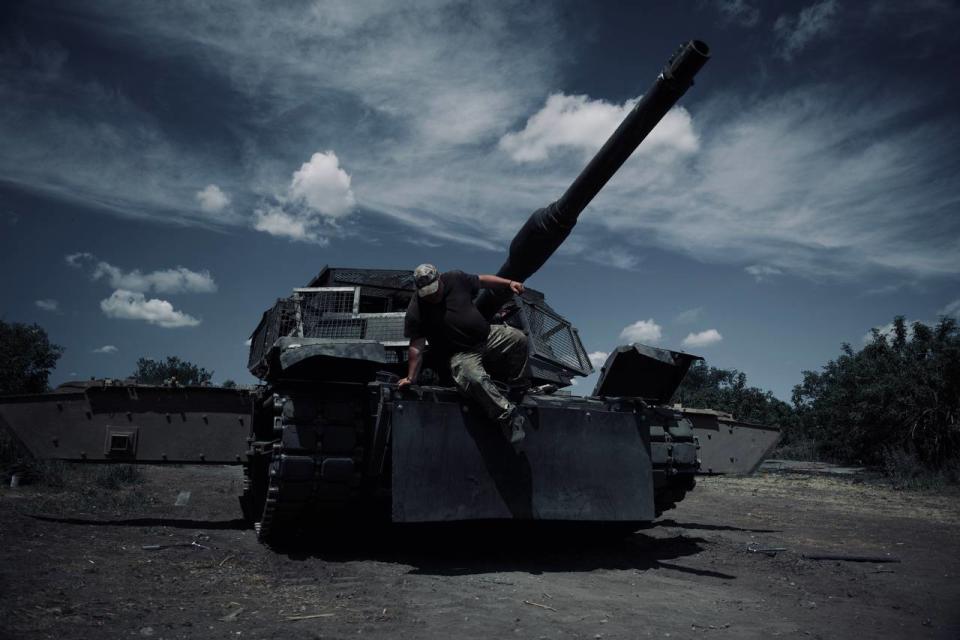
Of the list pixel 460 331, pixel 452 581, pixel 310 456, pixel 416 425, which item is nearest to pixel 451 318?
pixel 460 331

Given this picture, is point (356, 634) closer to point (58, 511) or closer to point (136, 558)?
point (136, 558)

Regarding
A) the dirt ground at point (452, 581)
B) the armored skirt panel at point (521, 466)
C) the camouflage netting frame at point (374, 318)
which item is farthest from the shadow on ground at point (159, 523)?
the armored skirt panel at point (521, 466)

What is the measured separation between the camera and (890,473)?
45.6 feet

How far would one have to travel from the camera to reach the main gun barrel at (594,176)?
4383mm

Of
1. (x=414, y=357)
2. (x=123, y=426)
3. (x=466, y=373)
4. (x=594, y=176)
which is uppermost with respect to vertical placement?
(x=594, y=176)

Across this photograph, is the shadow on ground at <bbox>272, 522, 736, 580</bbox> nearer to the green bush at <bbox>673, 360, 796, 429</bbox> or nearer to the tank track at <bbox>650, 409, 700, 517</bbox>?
the tank track at <bbox>650, 409, 700, 517</bbox>

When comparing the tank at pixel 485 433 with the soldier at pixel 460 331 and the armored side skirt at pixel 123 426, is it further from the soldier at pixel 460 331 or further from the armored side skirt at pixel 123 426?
the armored side skirt at pixel 123 426

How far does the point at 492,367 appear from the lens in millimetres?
5223

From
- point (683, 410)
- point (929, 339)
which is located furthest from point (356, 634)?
point (929, 339)

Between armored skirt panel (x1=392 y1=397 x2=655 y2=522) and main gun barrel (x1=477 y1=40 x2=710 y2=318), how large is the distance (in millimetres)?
1072

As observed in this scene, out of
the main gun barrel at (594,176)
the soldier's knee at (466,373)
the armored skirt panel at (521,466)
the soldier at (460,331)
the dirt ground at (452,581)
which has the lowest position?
the dirt ground at (452,581)

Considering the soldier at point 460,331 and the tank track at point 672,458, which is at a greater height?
the soldier at point 460,331

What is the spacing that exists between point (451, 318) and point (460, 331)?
0.38ft

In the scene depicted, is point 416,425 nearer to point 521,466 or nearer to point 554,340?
point 521,466
